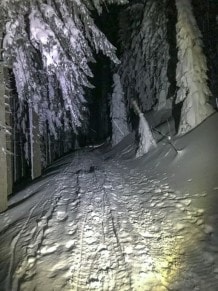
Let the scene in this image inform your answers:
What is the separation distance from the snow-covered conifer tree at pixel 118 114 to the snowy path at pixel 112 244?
576 inches

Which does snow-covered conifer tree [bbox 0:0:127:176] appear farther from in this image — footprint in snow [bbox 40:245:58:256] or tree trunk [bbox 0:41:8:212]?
footprint in snow [bbox 40:245:58:256]

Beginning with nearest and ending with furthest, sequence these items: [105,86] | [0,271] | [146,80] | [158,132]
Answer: [0,271] < [158,132] < [146,80] < [105,86]

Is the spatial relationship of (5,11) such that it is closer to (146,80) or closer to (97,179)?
(97,179)

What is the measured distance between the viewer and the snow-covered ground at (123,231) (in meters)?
5.81

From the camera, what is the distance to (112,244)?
693cm

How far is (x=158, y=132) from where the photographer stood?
57.4 feet

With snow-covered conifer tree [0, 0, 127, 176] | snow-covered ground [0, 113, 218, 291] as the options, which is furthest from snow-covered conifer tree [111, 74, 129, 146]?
snow-covered ground [0, 113, 218, 291]

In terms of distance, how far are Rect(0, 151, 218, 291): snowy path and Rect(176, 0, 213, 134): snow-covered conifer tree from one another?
4.60 meters

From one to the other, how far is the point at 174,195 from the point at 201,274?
3.86 meters

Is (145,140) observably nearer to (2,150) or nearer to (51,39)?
(51,39)

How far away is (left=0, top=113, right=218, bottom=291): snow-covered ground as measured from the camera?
19.1 ft

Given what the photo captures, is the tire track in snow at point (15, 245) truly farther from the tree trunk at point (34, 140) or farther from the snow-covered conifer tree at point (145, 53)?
the snow-covered conifer tree at point (145, 53)

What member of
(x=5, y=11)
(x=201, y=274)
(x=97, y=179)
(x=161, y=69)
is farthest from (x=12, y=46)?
(x=161, y=69)

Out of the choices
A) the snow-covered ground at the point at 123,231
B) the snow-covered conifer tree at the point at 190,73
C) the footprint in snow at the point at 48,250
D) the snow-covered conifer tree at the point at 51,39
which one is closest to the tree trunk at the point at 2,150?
the snow-covered ground at the point at 123,231
